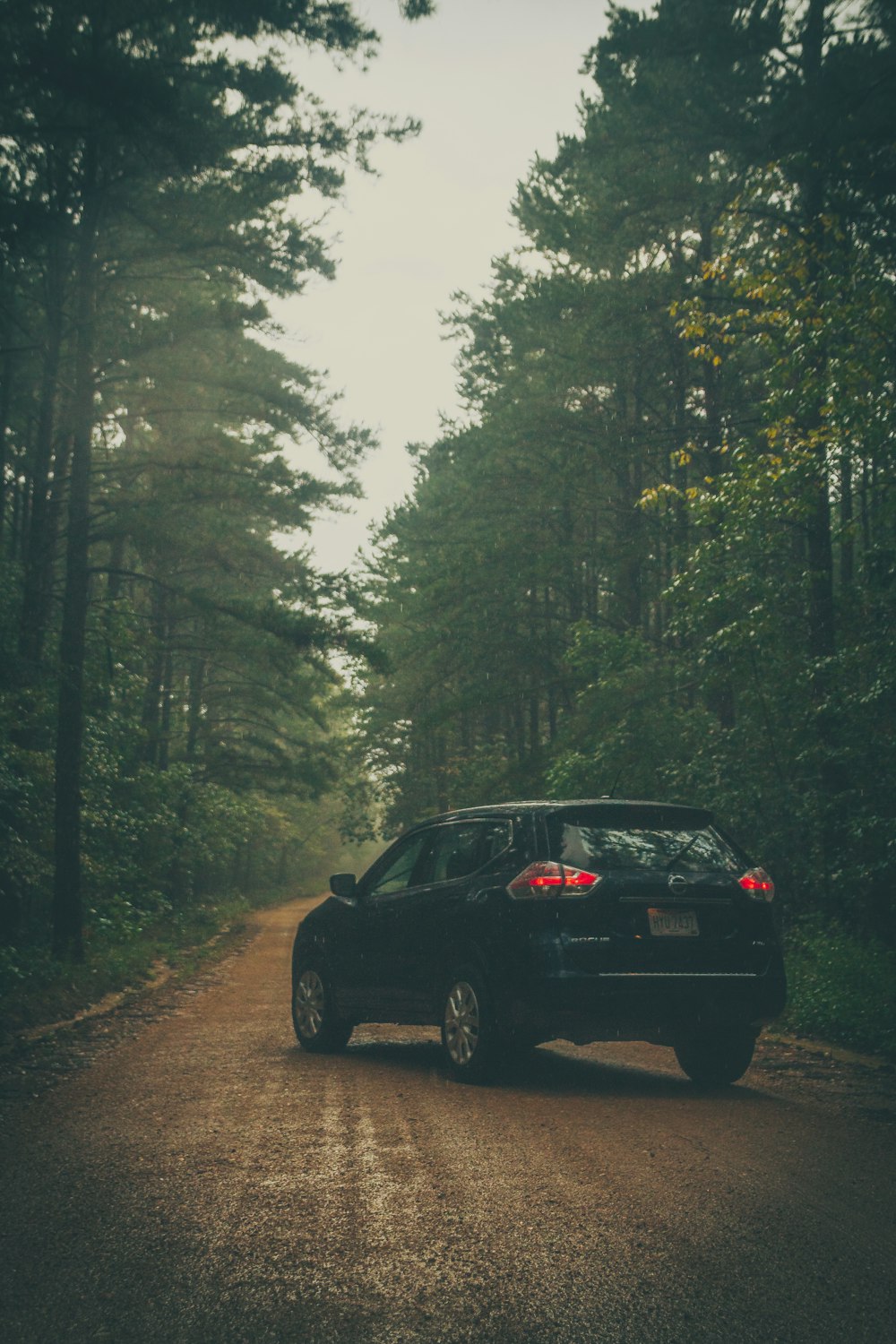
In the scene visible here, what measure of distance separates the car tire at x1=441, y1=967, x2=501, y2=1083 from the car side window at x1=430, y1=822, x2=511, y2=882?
0.75 m

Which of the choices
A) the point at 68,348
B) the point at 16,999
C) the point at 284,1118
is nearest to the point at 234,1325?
the point at 284,1118

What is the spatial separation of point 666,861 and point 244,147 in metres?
13.7

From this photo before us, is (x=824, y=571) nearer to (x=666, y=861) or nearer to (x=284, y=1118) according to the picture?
(x=666, y=861)

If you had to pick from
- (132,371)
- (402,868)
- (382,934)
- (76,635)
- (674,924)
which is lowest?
(382,934)

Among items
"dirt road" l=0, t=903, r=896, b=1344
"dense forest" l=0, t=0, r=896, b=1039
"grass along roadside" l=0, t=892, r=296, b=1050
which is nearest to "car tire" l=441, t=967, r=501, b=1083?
"dirt road" l=0, t=903, r=896, b=1344

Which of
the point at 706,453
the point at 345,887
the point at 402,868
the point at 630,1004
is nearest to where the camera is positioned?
the point at 630,1004

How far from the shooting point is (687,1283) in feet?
12.7

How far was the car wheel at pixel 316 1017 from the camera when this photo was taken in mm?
9570

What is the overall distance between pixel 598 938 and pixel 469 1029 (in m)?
1.18

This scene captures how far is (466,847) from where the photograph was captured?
27.3 ft

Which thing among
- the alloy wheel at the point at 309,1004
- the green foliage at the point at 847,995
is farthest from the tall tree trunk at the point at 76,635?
the green foliage at the point at 847,995

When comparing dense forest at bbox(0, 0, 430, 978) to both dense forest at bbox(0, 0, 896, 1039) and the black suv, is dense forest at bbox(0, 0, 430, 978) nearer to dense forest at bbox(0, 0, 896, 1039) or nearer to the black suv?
dense forest at bbox(0, 0, 896, 1039)

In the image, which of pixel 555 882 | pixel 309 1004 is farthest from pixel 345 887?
pixel 555 882

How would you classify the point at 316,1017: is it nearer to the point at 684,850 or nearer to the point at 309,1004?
the point at 309,1004
